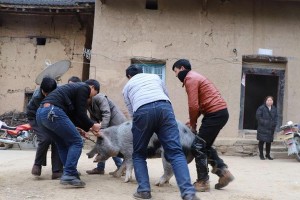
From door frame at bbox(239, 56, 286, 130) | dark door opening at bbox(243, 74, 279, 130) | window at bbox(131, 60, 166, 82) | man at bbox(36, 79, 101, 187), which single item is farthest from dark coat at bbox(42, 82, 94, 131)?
dark door opening at bbox(243, 74, 279, 130)

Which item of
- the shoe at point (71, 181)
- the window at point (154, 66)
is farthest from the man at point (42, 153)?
the window at point (154, 66)

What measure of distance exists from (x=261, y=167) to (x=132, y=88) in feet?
16.5

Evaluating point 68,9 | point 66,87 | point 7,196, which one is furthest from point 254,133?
point 7,196

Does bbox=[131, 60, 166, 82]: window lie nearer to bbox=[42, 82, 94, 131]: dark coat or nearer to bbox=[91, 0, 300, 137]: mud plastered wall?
bbox=[91, 0, 300, 137]: mud plastered wall

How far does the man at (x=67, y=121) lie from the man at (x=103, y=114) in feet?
2.54

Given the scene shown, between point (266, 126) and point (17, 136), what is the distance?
711 centimetres

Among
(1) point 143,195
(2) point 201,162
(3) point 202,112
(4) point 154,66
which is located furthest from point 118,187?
(4) point 154,66

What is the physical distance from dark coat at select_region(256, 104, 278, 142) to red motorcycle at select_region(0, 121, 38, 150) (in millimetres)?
6381

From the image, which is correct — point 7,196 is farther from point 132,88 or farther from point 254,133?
point 254,133

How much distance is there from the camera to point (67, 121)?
521 centimetres

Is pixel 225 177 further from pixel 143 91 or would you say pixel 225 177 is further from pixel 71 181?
pixel 71 181

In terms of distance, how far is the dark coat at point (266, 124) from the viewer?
10.5 meters

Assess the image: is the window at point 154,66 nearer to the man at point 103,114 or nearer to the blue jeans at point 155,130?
the man at point 103,114

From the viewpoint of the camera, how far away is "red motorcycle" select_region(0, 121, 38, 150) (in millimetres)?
11977
